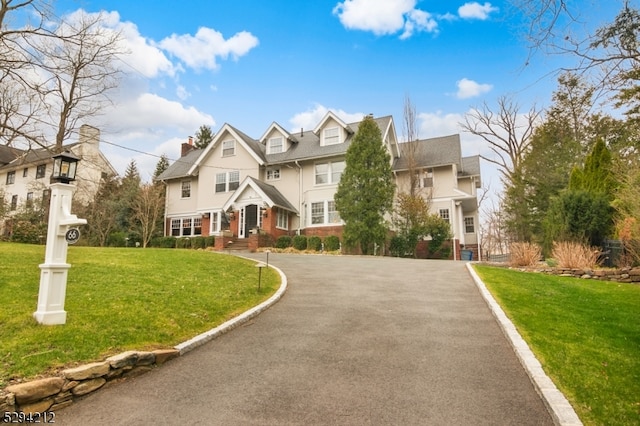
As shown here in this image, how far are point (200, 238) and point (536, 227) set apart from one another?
75.3ft

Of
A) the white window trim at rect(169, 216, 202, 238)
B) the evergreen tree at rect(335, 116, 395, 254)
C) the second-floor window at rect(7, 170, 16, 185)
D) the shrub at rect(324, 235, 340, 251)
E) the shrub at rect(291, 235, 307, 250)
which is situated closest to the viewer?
the evergreen tree at rect(335, 116, 395, 254)

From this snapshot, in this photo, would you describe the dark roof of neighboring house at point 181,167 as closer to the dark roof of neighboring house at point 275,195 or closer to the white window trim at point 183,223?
the white window trim at point 183,223

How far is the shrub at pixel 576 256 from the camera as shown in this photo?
527 inches

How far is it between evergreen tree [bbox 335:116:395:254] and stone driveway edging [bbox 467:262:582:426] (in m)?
14.9

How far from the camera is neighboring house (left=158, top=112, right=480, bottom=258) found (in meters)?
26.8

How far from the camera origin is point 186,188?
3225 centimetres

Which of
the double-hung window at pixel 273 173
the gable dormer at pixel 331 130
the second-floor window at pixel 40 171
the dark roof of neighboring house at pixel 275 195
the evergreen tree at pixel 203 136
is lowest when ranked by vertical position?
the dark roof of neighboring house at pixel 275 195

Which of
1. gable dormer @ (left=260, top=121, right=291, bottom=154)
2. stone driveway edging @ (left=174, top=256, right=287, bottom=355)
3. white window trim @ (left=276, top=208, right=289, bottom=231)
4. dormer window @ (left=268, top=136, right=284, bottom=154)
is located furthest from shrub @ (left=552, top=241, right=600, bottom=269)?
dormer window @ (left=268, top=136, right=284, bottom=154)

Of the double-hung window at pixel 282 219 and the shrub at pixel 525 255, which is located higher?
the double-hung window at pixel 282 219

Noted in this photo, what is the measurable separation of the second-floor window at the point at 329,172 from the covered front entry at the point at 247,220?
4.90 meters

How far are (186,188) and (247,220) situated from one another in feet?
28.1

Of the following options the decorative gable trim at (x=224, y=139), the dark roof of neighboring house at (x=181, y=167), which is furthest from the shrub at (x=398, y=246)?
the dark roof of neighboring house at (x=181, y=167)

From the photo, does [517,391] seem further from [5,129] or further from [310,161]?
[310,161]

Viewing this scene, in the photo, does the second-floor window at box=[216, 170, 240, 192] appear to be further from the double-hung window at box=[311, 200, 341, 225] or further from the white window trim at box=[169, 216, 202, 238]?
the double-hung window at box=[311, 200, 341, 225]
